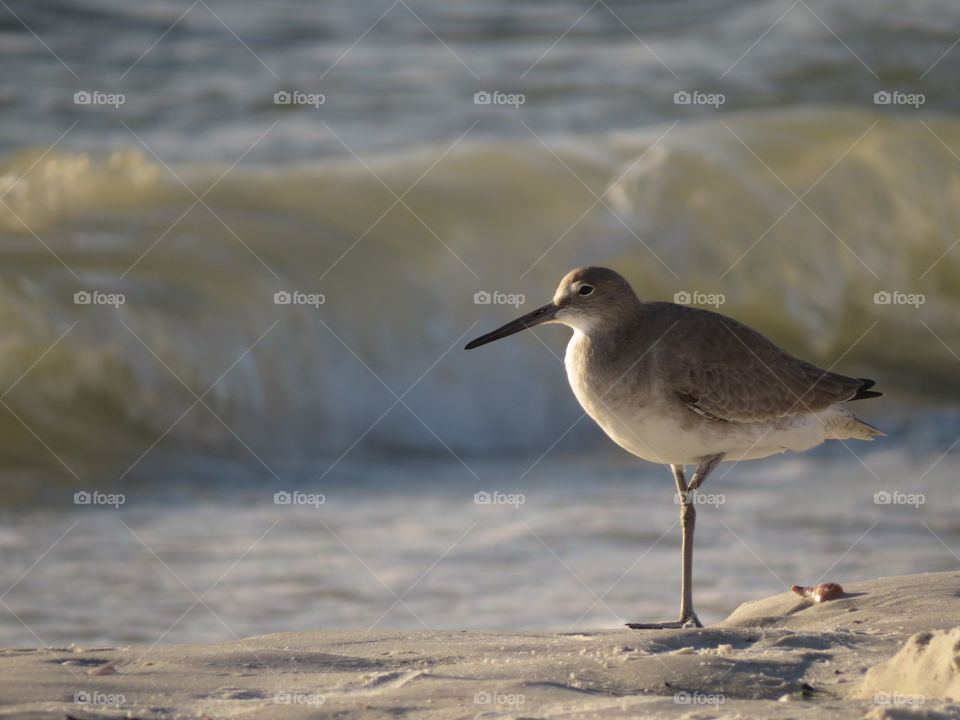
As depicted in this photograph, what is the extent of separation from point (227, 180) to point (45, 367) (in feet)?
11.8

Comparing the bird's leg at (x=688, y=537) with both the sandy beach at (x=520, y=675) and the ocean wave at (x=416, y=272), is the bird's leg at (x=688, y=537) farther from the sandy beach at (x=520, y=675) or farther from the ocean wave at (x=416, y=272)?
the ocean wave at (x=416, y=272)

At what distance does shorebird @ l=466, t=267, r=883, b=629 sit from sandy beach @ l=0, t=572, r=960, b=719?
868mm

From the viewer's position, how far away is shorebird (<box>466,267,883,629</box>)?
5445mm

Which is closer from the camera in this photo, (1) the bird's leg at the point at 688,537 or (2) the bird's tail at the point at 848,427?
(1) the bird's leg at the point at 688,537

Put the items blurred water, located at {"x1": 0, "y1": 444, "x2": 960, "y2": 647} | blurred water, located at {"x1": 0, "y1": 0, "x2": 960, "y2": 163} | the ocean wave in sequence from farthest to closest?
blurred water, located at {"x1": 0, "y1": 0, "x2": 960, "y2": 163}
the ocean wave
blurred water, located at {"x1": 0, "y1": 444, "x2": 960, "y2": 647}

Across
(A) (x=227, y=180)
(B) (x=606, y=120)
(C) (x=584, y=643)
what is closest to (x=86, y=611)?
(C) (x=584, y=643)

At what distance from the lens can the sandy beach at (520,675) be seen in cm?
379

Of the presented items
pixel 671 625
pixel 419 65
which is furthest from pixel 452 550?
pixel 419 65

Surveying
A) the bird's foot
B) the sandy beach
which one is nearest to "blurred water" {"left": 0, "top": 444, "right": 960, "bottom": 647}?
the bird's foot

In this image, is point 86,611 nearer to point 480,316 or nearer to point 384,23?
point 480,316

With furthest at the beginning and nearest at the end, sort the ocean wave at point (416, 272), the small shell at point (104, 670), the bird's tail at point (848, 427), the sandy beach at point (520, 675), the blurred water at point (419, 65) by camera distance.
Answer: the blurred water at point (419, 65), the ocean wave at point (416, 272), the bird's tail at point (848, 427), the small shell at point (104, 670), the sandy beach at point (520, 675)

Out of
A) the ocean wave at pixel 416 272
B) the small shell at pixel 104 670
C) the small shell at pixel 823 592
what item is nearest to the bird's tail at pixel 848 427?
the small shell at pixel 823 592

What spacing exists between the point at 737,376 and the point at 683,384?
32 centimetres

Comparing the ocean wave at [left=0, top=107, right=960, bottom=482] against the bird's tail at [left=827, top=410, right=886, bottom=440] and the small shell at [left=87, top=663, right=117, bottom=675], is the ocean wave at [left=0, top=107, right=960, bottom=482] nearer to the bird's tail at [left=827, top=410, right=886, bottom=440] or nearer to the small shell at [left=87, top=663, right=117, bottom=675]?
the bird's tail at [left=827, top=410, right=886, bottom=440]
